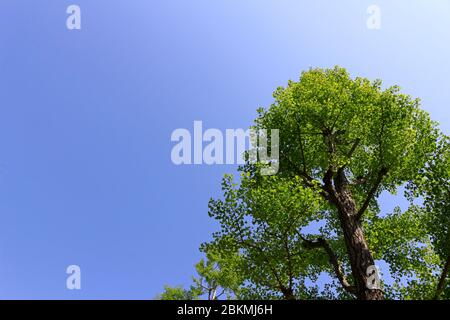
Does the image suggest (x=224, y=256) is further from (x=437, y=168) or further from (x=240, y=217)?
(x=437, y=168)

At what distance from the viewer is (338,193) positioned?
1490cm

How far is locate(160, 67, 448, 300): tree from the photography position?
12812 mm

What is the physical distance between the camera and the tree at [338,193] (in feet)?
42.0

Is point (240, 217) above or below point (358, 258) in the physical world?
above

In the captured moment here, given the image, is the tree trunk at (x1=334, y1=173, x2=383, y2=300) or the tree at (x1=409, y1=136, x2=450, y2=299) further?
the tree at (x1=409, y1=136, x2=450, y2=299)

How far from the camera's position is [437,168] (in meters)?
14.4

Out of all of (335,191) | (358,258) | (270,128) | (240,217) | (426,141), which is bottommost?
(358,258)

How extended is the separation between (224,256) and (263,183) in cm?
355

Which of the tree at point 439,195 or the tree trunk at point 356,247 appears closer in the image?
the tree trunk at point 356,247
